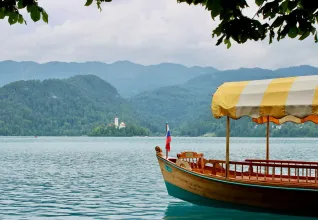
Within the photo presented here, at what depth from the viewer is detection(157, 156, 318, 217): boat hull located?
13.1 m

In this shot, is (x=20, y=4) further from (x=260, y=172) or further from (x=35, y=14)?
(x=260, y=172)

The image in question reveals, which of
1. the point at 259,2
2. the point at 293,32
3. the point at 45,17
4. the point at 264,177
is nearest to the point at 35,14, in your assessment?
the point at 45,17

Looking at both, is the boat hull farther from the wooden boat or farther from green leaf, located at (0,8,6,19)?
green leaf, located at (0,8,6,19)

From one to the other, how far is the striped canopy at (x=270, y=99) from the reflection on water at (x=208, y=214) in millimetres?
2873

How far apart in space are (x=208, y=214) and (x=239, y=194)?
194 centimetres

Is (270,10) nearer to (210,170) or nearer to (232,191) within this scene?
(232,191)

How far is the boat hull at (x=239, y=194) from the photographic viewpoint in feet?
42.9

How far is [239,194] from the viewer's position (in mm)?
14172

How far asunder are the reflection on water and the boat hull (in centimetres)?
39

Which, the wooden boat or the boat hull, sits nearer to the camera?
the wooden boat

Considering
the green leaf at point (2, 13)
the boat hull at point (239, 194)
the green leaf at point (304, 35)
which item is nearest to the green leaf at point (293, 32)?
the green leaf at point (304, 35)

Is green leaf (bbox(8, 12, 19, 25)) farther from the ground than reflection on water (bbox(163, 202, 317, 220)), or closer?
farther from the ground

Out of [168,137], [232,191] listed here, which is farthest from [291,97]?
[168,137]

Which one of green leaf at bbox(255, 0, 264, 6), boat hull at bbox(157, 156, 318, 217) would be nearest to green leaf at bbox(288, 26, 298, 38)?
green leaf at bbox(255, 0, 264, 6)
